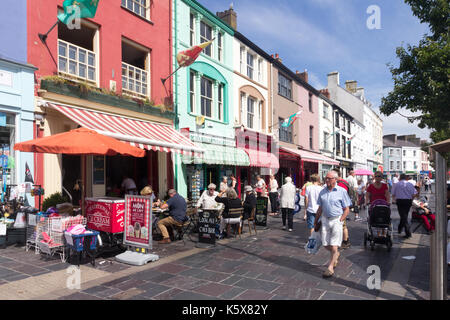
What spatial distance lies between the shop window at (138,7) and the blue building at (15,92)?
12.7 feet

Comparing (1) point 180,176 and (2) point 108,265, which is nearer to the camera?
(2) point 108,265

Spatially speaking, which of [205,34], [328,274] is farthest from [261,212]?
[205,34]

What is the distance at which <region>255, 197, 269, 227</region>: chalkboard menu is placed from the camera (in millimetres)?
9641

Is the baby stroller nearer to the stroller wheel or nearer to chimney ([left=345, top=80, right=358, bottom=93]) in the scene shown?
the stroller wheel

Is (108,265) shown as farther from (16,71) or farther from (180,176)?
(180,176)

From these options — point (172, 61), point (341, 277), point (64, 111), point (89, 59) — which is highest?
point (172, 61)

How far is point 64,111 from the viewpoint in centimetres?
816

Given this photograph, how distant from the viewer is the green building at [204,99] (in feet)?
41.9

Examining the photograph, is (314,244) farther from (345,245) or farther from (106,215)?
(106,215)

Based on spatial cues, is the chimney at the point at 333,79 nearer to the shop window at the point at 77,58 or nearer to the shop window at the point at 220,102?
the shop window at the point at 220,102

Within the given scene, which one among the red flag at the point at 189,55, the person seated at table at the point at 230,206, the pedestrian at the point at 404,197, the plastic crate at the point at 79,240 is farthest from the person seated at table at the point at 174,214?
the pedestrian at the point at 404,197
